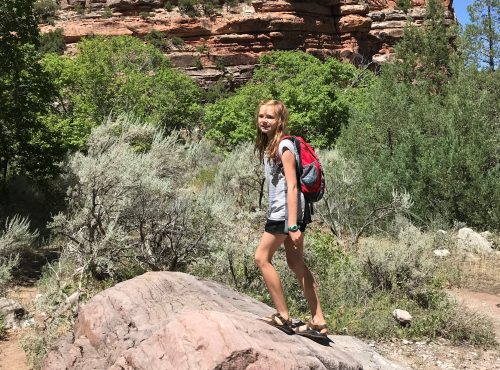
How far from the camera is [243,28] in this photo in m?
48.4

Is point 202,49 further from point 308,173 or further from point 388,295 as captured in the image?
point 308,173

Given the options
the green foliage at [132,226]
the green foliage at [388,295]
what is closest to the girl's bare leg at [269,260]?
the green foliage at [388,295]

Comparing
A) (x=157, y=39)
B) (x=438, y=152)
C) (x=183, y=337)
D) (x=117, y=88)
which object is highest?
(x=157, y=39)

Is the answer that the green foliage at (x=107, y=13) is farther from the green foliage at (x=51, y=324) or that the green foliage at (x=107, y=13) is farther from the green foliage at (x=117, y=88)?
the green foliage at (x=51, y=324)

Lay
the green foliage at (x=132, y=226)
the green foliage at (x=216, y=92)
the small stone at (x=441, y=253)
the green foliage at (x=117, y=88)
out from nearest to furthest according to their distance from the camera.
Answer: the green foliage at (x=132, y=226) → the small stone at (x=441, y=253) → the green foliage at (x=117, y=88) → the green foliage at (x=216, y=92)

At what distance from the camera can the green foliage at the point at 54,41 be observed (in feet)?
143

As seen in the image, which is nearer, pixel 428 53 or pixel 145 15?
pixel 428 53

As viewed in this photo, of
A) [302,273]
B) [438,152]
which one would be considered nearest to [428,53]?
[438,152]

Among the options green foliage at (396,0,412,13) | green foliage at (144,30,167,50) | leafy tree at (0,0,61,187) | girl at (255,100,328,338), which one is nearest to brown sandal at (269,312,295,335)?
girl at (255,100,328,338)

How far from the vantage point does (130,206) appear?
7.48 meters

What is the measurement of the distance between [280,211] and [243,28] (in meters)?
47.1

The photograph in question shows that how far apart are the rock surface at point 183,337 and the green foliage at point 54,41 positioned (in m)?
43.5

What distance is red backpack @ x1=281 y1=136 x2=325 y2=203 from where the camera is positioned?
11.9ft

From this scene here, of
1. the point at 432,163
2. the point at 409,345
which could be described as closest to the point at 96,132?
the point at 432,163
